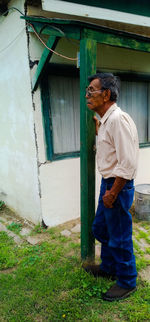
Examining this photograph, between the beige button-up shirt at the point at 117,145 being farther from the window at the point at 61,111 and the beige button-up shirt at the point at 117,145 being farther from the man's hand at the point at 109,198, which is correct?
the window at the point at 61,111

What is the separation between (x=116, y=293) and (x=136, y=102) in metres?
3.49

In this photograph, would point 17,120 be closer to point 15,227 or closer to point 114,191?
point 15,227

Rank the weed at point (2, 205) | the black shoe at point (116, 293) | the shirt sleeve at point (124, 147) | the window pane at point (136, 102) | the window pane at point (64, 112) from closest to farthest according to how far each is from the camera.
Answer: the shirt sleeve at point (124, 147) < the black shoe at point (116, 293) < the window pane at point (64, 112) < the window pane at point (136, 102) < the weed at point (2, 205)

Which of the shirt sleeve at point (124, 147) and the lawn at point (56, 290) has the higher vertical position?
the shirt sleeve at point (124, 147)

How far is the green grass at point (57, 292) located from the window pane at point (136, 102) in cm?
269

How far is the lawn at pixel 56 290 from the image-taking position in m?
1.94

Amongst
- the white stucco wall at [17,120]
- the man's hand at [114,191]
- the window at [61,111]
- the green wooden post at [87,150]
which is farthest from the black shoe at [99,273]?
the window at [61,111]

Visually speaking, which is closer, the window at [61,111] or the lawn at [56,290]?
the lawn at [56,290]

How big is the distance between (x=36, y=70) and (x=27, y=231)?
7.84 feet

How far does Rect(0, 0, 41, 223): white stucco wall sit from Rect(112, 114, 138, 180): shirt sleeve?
168 centimetres

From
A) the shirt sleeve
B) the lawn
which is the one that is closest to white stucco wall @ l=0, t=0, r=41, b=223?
the lawn

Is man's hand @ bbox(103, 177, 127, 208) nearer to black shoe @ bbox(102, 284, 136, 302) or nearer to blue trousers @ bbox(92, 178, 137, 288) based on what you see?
blue trousers @ bbox(92, 178, 137, 288)

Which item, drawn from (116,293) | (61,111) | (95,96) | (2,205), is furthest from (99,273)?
(2,205)

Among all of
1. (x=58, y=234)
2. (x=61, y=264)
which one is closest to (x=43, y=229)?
(x=58, y=234)
